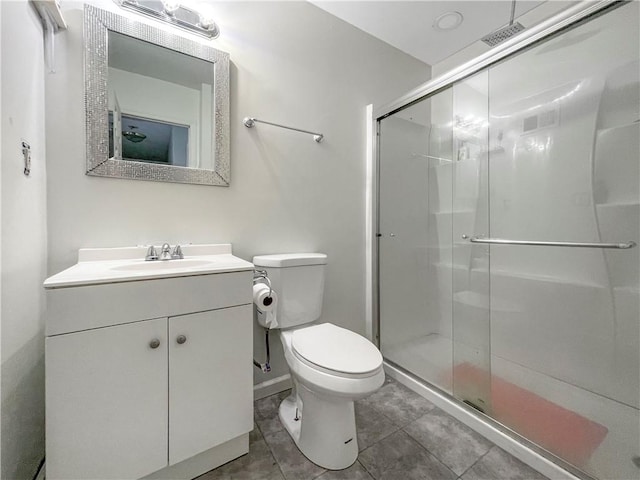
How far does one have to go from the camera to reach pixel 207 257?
1299 mm

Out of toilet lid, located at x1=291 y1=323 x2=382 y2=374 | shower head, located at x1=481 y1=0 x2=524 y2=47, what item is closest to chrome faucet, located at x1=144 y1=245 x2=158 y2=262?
toilet lid, located at x1=291 y1=323 x2=382 y2=374

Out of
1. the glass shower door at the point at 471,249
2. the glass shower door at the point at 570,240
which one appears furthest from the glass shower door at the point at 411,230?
the glass shower door at the point at 570,240

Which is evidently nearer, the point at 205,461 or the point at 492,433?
the point at 205,461

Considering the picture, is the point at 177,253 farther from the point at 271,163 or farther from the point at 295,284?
the point at 271,163

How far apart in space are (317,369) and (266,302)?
36 cm

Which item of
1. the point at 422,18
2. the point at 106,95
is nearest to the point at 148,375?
the point at 106,95

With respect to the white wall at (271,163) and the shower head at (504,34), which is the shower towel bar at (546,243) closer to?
the white wall at (271,163)

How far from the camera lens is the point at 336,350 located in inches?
43.9

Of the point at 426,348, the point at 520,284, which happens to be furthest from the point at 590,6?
the point at 426,348

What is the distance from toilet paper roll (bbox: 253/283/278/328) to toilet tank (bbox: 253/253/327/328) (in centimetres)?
6

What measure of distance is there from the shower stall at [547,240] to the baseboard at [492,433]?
33 millimetres

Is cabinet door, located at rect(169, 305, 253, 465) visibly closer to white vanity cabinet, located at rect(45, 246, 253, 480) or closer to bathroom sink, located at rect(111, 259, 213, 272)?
white vanity cabinet, located at rect(45, 246, 253, 480)

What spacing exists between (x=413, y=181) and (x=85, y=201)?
6.10ft

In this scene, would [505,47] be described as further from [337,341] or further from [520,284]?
[337,341]
